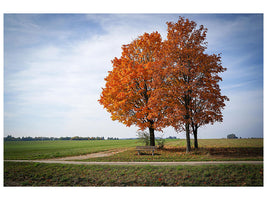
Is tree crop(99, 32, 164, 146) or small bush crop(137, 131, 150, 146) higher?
tree crop(99, 32, 164, 146)

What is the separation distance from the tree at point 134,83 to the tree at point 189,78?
4.72ft

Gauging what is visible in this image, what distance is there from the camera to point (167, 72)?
14.9m

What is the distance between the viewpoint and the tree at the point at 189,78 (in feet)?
46.4

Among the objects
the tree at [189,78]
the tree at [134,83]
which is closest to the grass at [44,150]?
the tree at [134,83]

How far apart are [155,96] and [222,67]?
625 centimetres

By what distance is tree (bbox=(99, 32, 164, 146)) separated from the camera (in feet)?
54.1

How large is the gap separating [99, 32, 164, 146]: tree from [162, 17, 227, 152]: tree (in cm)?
144

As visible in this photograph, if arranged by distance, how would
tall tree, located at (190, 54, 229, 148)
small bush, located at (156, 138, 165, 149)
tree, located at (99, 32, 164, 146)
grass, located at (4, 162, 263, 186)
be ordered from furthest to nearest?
small bush, located at (156, 138, 165, 149) → tree, located at (99, 32, 164, 146) → tall tree, located at (190, 54, 229, 148) → grass, located at (4, 162, 263, 186)

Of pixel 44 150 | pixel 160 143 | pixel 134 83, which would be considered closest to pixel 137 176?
pixel 134 83

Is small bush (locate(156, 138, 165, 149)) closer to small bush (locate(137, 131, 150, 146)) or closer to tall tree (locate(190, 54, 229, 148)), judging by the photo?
small bush (locate(137, 131, 150, 146))

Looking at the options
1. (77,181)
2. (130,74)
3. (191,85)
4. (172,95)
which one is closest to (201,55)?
(191,85)

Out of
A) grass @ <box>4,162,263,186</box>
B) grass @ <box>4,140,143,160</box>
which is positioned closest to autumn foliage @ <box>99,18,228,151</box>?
grass @ <box>4,162,263,186</box>

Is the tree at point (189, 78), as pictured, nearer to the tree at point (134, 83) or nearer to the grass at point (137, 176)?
the tree at point (134, 83)

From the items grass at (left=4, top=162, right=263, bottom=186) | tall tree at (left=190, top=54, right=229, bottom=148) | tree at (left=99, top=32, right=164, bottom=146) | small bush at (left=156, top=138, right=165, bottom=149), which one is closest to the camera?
grass at (left=4, top=162, right=263, bottom=186)
